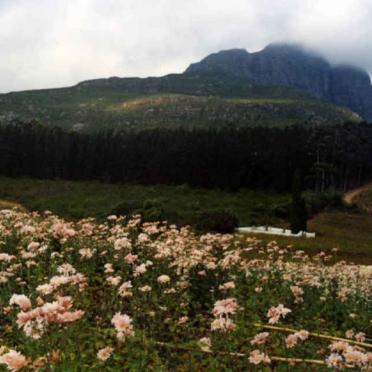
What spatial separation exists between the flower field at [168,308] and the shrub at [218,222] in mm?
38257

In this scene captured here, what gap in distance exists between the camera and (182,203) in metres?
69.2

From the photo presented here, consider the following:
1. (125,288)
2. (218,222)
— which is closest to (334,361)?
(125,288)

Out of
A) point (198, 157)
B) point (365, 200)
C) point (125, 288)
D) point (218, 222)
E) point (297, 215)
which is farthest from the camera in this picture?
point (198, 157)

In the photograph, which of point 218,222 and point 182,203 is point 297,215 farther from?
point 182,203

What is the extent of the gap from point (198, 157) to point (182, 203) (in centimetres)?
2476

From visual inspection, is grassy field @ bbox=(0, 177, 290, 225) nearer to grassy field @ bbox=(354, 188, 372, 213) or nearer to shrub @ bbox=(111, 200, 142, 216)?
shrub @ bbox=(111, 200, 142, 216)

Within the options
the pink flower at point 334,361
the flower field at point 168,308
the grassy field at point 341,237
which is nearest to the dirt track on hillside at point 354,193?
the grassy field at point 341,237

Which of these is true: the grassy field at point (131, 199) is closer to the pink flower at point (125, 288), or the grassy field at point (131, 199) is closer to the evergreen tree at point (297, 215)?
the evergreen tree at point (297, 215)

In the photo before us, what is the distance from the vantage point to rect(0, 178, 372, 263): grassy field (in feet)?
175

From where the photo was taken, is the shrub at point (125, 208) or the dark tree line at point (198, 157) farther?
the dark tree line at point (198, 157)

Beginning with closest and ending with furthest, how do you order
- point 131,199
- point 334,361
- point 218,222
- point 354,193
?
point 334,361, point 218,222, point 131,199, point 354,193

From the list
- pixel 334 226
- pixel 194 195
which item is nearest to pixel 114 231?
pixel 334 226

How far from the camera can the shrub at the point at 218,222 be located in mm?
50062

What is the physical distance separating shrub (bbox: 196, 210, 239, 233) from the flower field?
126 ft
